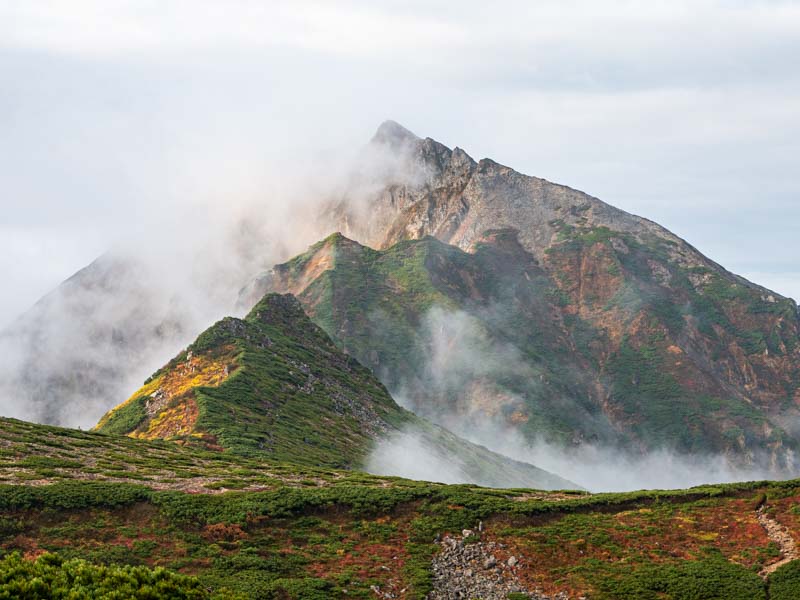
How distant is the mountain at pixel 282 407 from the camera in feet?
383

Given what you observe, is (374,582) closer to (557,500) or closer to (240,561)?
(240,561)

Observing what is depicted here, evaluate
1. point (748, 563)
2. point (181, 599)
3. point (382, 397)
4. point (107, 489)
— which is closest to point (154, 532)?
point (107, 489)

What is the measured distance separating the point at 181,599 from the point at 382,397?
435 ft

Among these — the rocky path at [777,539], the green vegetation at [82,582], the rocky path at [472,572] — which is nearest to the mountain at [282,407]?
the rocky path at [472,572]

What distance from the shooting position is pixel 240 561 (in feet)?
192

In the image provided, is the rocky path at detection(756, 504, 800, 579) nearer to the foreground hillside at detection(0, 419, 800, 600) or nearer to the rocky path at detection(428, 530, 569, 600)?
the foreground hillside at detection(0, 419, 800, 600)

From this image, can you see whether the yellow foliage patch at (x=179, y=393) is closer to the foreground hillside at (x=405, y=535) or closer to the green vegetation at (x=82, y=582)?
the foreground hillside at (x=405, y=535)

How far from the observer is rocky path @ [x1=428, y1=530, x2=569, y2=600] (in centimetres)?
5678

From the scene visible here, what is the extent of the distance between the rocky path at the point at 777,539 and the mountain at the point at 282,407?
57058 mm

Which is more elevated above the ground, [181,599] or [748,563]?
[748,563]

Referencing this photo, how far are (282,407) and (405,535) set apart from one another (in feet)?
225

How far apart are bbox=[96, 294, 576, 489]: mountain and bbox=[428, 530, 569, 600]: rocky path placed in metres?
46.3

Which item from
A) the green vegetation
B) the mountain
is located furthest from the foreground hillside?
the mountain

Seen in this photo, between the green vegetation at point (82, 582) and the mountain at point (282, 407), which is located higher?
the mountain at point (282, 407)
